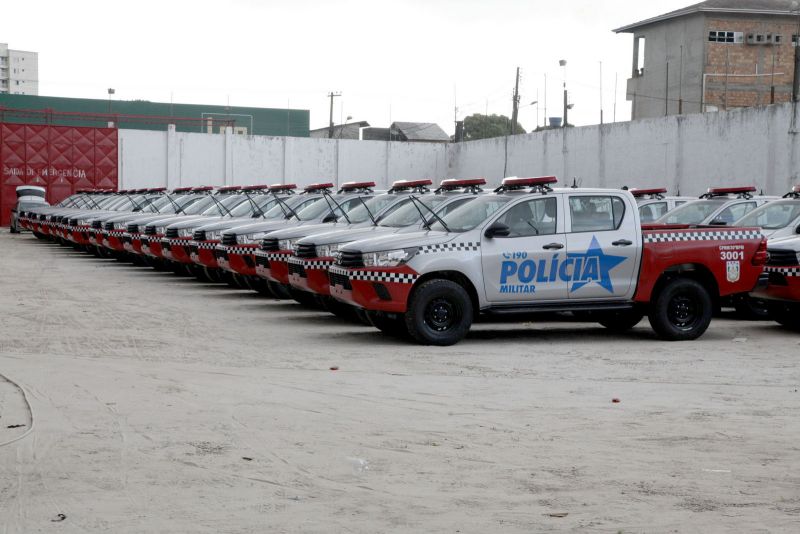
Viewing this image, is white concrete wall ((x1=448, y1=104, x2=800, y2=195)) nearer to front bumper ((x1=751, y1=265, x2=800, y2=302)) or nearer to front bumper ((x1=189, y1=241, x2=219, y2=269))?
front bumper ((x1=189, y1=241, x2=219, y2=269))

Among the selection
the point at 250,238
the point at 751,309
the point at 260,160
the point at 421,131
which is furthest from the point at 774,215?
the point at 421,131

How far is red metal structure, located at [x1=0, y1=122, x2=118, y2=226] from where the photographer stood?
44219 mm

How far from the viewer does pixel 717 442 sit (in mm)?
7531

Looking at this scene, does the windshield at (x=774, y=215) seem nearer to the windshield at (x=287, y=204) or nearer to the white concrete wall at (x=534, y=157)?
the windshield at (x=287, y=204)

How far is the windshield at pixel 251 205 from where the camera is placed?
2073cm

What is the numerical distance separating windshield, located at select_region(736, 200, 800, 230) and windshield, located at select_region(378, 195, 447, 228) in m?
4.55

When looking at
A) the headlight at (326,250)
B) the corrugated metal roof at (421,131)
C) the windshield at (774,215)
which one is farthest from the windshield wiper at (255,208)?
the corrugated metal roof at (421,131)

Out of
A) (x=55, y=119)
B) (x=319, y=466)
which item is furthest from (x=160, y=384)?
(x=55, y=119)

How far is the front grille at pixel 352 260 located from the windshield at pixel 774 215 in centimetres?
639

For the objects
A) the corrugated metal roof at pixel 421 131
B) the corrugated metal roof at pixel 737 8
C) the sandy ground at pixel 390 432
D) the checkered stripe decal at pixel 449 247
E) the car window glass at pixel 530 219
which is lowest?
the sandy ground at pixel 390 432

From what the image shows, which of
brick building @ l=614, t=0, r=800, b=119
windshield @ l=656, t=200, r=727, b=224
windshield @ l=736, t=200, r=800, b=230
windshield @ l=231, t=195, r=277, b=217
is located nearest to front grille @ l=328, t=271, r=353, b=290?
windshield @ l=736, t=200, r=800, b=230

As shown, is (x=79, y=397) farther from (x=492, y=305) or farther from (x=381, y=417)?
(x=492, y=305)

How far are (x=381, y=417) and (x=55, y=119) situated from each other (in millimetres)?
65963

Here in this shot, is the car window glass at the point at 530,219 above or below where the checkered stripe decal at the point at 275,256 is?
above
